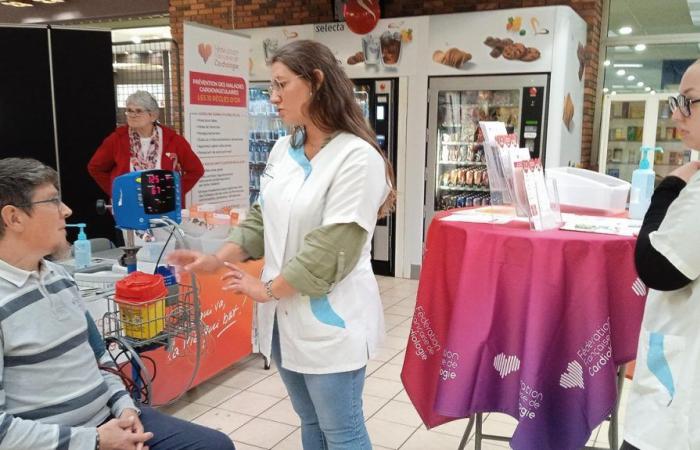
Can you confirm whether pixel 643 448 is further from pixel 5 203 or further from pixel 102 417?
pixel 5 203

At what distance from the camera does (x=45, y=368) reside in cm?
160

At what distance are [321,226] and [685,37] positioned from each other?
256 inches

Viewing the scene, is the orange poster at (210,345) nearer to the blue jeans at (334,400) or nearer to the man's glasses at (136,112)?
the blue jeans at (334,400)

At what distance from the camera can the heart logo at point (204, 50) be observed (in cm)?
438

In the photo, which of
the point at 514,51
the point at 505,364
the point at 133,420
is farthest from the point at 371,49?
the point at 133,420

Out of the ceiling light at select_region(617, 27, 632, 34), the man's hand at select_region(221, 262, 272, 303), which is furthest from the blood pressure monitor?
the ceiling light at select_region(617, 27, 632, 34)

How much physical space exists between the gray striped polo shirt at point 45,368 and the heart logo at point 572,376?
4.65ft

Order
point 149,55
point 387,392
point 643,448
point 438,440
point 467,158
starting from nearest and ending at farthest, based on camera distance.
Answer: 1. point 643,448
2. point 438,440
3. point 387,392
4. point 149,55
5. point 467,158

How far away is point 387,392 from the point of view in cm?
350

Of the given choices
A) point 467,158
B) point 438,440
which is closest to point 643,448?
point 438,440

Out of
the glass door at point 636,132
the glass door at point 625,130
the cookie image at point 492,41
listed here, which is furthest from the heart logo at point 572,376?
the glass door at point 625,130

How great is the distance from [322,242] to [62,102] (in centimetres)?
440

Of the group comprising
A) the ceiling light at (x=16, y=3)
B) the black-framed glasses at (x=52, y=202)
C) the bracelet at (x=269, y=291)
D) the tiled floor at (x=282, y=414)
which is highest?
the ceiling light at (x=16, y=3)

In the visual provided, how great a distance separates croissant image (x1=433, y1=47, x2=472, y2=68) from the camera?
5.73 m
